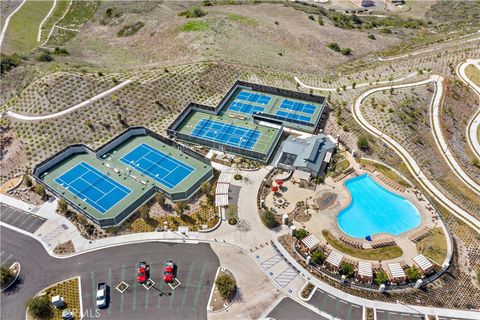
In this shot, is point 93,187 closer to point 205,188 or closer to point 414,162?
point 205,188

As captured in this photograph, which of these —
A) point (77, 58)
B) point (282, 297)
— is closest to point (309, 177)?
point (282, 297)

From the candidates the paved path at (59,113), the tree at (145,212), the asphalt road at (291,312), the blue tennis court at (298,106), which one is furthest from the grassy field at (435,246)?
the paved path at (59,113)

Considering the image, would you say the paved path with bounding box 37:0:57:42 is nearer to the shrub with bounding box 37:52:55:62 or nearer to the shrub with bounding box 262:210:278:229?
the shrub with bounding box 37:52:55:62

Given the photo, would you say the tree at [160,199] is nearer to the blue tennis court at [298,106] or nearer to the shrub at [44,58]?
the blue tennis court at [298,106]

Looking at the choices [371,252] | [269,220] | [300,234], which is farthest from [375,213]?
[269,220]

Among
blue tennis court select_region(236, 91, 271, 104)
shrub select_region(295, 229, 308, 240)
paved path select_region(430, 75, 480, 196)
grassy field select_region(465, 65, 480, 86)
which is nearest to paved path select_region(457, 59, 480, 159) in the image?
grassy field select_region(465, 65, 480, 86)

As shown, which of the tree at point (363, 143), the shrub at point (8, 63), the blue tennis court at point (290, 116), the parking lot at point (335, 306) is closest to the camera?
the parking lot at point (335, 306)
